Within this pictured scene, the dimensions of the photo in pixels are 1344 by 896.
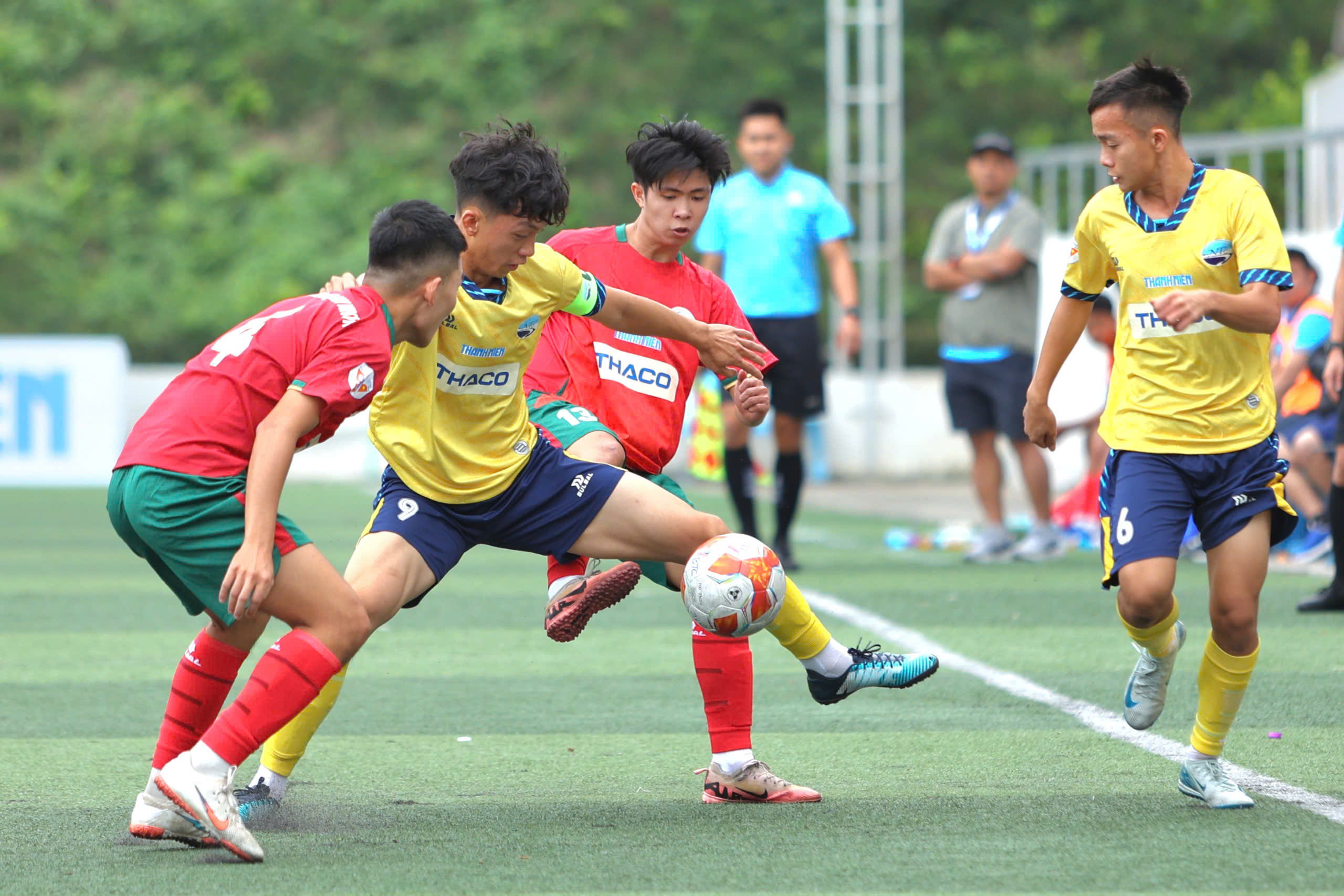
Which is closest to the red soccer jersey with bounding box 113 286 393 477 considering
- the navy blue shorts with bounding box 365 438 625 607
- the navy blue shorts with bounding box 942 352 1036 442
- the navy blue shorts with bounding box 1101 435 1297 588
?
the navy blue shorts with bounding box 365 438 625 607

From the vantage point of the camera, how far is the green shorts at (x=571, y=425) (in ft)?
17.2

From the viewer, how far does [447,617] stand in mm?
8688

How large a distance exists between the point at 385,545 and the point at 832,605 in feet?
13.6

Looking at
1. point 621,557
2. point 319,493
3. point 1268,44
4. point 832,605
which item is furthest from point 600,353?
point 1268,44

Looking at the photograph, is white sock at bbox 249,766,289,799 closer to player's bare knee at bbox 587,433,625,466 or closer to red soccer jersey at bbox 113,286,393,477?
red soccer jersey at bbox 113,286,393,477

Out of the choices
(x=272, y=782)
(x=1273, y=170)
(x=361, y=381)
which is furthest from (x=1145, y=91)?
(x=1273, y=170)

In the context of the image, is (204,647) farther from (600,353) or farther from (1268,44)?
(1268,44)

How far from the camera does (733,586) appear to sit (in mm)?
4504

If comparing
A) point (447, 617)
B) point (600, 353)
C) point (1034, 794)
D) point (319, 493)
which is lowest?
point (319, 493)

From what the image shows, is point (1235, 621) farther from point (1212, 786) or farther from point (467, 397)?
point (467, 397)

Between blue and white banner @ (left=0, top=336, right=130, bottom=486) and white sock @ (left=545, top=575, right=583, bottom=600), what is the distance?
13.5 m

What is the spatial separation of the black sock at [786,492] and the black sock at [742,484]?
142 mm

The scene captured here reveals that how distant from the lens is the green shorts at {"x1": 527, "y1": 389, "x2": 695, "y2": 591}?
523 centimetres

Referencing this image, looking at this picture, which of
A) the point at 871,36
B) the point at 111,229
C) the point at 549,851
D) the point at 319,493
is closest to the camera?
the point at 549,851
